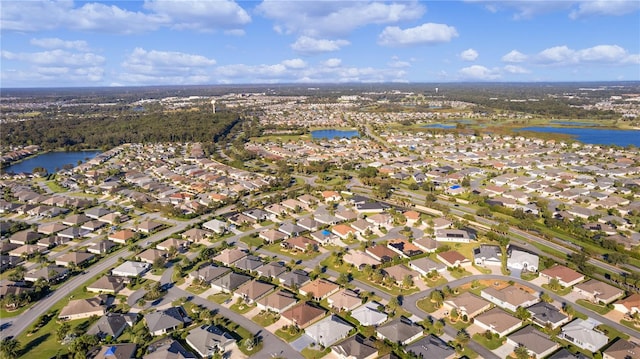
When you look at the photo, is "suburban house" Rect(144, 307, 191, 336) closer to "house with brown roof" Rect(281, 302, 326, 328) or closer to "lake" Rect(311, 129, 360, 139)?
"house with brown roof" Rect(281, 302, 326, 328)

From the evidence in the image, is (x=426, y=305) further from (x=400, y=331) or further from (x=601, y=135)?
(x=601, y=135)

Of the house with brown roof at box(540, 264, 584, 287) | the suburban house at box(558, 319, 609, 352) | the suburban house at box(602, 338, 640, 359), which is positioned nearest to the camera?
the suburban house at box(602, 338, 640, 359)

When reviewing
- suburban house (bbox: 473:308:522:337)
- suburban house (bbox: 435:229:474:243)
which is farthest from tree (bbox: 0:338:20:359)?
suburban house (bbox: 435:229:474:243)

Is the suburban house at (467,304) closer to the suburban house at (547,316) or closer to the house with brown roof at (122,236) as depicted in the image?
the suburban house at (547,316)

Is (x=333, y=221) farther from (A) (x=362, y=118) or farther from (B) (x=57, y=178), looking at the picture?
(A) (x=362, y=118)

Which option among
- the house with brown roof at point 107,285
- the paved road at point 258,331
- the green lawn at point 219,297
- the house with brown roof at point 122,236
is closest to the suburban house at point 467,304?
the paved road at point 258,331

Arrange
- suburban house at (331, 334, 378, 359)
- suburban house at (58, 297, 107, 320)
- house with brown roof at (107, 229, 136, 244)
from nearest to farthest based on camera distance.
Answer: suburban house at (331, 334, 378, 359) → suburban house at (58, 297, 107, 320) → house with brown roof at (107, 229, 136, 244)

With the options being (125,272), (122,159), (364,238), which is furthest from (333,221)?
(122,159)

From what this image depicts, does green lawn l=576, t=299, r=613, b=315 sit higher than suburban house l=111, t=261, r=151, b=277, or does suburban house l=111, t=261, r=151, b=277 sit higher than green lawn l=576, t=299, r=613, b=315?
suburban house l=111, t=261, r=151, b=277
